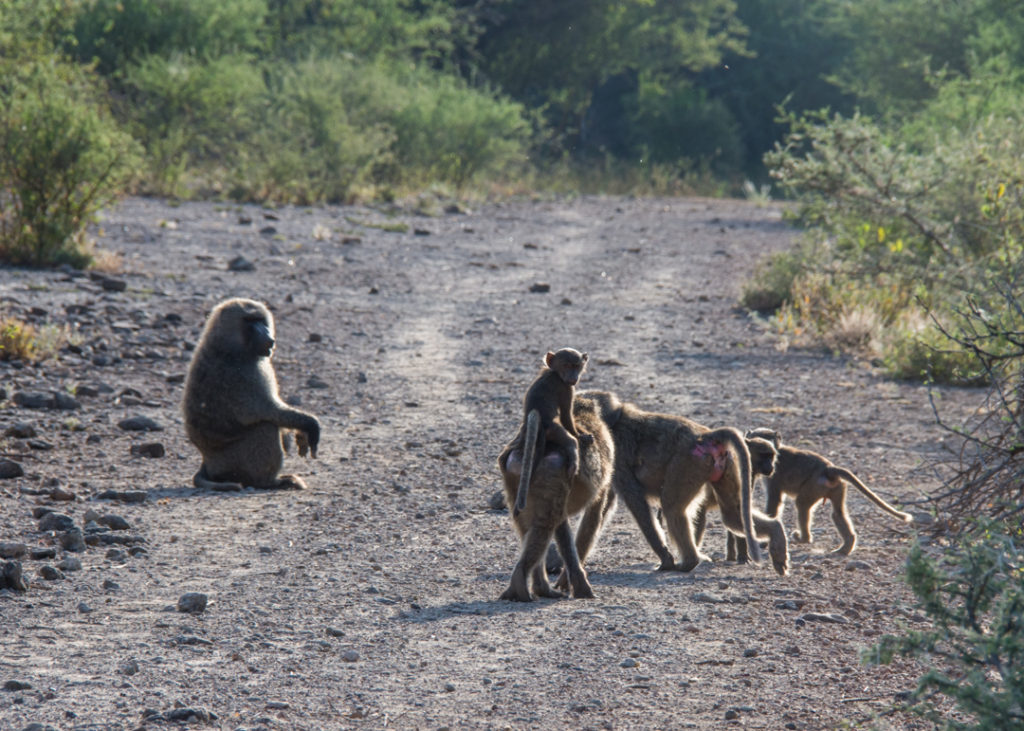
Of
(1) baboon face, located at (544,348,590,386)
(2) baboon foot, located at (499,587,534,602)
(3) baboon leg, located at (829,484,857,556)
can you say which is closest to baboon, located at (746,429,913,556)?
(3) baboon leg, located at (829,484,857,556)

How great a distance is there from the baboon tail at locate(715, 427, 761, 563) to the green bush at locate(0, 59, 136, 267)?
30.1ft

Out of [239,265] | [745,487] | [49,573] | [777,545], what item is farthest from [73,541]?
[239,265]

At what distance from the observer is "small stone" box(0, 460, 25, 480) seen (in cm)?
697

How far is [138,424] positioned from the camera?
8.37m

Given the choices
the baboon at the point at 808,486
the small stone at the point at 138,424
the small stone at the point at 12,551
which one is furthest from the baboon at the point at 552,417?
the small stone at the point at 138,424

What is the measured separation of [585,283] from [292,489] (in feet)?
29.3

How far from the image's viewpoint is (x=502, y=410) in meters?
9.06

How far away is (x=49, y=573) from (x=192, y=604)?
808mm

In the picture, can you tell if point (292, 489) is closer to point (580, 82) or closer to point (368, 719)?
point (368, 719)

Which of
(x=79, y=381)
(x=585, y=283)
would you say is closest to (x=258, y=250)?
(x=585, y=283)

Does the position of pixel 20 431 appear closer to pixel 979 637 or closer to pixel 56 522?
pixel 56 522

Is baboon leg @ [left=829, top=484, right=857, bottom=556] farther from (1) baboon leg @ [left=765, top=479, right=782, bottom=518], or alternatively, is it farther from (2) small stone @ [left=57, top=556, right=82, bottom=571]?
(2) small stone @ [left=57, top=556, right=82, bottom=571]

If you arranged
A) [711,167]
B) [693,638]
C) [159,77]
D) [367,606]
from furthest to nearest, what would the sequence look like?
1. [711,167]
2. [159,77]
3. [367,606]
4. [693,638]

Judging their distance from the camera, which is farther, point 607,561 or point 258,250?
point 258,250
